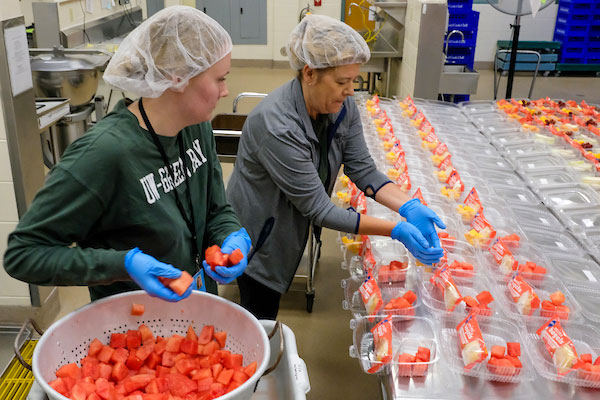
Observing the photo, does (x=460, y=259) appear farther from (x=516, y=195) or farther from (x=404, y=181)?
(x=516, y=195)

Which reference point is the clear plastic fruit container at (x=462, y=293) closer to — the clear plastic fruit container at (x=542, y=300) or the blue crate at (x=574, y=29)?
the clear plastic fruit container at (x=542, y=300)

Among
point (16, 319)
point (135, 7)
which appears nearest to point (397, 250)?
point (16, 319)

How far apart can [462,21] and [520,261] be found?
488cm

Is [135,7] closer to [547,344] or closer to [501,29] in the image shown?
[501,29]

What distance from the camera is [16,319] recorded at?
3135mm

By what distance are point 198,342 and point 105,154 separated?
527 mm

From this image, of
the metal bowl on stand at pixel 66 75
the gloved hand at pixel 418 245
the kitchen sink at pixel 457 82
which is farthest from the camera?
the kitchen sink at pixel 457 82

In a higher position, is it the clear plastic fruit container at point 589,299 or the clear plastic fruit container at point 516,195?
the clear plastic fruit container at point 516,195

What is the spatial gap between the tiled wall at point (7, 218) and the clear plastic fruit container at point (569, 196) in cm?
269

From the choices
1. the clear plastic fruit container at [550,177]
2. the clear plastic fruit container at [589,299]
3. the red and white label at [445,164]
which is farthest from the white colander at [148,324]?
the clear plastic fruit container at [550,177]

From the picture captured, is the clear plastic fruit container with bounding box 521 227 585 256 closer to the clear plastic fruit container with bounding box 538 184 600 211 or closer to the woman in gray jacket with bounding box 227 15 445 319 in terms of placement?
the clear plastic fruit container with bounding box 538 184 600 211

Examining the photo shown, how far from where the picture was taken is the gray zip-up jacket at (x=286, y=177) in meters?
1.99

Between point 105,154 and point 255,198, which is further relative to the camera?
point 255,198

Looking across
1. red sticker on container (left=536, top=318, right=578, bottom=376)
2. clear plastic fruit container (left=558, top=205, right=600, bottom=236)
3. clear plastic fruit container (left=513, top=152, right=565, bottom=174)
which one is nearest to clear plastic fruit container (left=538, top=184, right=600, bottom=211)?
clear plastic fruit container (left=558, top=205, right=600, bottom=236)
